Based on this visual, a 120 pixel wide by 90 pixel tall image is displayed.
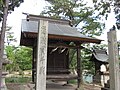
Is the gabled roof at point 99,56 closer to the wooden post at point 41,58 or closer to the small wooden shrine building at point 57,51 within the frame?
the small wooden shrine building at point 57,51

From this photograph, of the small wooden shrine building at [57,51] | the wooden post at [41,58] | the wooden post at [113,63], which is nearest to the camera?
the wooden post at [41,58]

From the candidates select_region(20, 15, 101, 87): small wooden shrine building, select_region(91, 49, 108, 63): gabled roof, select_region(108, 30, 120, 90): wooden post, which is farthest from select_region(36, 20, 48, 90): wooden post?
select_region(91, 49, 108, 63): gabled roof

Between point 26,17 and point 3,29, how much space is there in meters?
7.77

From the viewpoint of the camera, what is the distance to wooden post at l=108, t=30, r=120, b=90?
5.52 meters

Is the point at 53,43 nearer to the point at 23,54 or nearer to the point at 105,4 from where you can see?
the point at 105,4

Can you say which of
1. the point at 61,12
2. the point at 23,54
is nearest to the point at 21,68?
the point at 23,54

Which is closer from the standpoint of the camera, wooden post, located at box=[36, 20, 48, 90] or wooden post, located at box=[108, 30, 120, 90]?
wooden post, located at box=[36, 20, 48, 90]

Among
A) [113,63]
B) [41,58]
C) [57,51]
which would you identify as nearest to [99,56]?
[57,51]

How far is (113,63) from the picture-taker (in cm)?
574

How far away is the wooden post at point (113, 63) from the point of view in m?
5.52

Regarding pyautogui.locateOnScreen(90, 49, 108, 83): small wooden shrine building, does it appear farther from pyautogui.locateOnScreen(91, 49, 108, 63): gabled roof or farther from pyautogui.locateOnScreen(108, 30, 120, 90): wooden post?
A: pyautogui.locateOnScreen(108, 30, 120, 90): wooden post

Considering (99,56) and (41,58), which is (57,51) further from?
(41,58)

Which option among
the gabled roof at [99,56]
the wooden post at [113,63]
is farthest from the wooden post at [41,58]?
the gabled roof at [99,56]

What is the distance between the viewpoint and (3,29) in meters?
5.86
